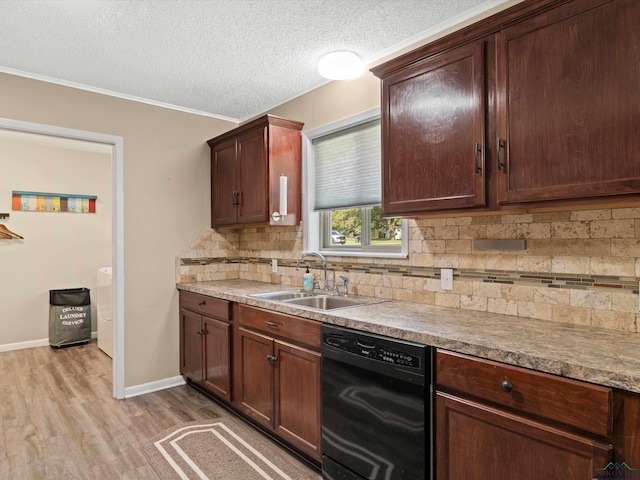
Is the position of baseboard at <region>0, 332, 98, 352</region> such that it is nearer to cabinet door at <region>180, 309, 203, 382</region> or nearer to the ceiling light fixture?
cabinet door at <region>180, 309, 203, 382</region>

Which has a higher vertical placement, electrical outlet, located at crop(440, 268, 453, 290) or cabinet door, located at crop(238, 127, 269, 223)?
cabinet door, located at crop(238, 127, 269, 223)

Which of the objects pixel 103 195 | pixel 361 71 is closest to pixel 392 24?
pixel 361 71

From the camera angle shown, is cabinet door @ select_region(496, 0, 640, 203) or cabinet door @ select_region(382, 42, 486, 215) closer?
cabinet door @ select_region(496, 0, 640, 203)

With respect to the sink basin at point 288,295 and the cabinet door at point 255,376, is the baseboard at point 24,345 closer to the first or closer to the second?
the cabinet door at point 255,376

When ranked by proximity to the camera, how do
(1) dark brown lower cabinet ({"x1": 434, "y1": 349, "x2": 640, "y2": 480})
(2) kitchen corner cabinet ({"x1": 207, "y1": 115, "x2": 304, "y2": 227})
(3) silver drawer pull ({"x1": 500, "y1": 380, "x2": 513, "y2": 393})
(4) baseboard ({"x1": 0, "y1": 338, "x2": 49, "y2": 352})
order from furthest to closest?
(4) baseboard ({"x1": 0, "y1": 338, "x2": 49, "y2": 352})
(2) kitchen corner cabinet ({"x1": 207, "y1": 115, "x2": 304, "y2": 227})
(3) silver drawer pull ({"x1": 500, "y1": 380, "x2": 513, "y2": 393})
(1) dark brown lower cabinet ({"x1": 434, "y1": 349, "x2": 640, "y2": 480})

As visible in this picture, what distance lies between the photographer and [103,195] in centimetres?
547

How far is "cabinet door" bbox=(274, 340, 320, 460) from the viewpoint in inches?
84.8

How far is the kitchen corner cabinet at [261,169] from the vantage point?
10.3 ft

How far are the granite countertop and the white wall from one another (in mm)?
4078

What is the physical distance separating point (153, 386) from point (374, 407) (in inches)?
94.5

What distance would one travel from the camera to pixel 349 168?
2.93 meters

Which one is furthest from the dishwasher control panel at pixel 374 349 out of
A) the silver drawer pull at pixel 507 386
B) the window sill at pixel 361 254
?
the window sill at pixel 361 254

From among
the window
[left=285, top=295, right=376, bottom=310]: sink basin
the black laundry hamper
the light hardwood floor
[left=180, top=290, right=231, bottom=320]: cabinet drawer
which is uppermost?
the window

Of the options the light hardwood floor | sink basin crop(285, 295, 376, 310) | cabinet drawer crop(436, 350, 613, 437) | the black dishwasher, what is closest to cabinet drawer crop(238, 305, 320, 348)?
the black dishwasher
